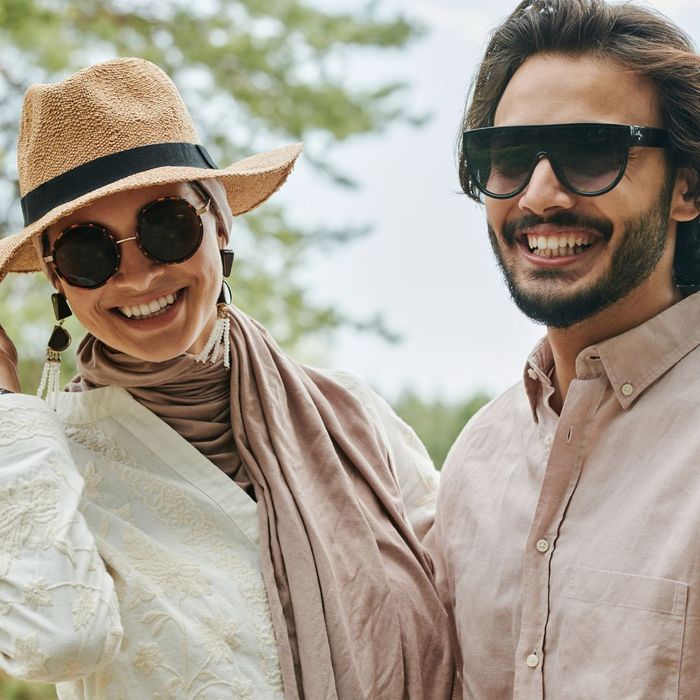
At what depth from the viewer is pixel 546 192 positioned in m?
2.27

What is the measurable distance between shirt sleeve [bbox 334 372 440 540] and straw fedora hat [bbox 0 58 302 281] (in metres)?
0.75

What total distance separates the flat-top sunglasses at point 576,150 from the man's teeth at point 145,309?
0.80 metres

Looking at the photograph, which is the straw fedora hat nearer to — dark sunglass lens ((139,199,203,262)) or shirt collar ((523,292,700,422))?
dark sunglass lens ((139,199,203,262))

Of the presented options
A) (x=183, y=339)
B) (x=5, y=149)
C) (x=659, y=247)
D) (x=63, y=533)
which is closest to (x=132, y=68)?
(x=183, y=339)

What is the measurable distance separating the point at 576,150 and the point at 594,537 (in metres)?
0.80

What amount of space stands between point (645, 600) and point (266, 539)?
83cm

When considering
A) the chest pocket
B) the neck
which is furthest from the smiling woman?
the neck

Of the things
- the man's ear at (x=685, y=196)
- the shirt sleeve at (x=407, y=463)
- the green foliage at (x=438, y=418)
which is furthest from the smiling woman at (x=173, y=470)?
the green foliage at (x=438, y=418)

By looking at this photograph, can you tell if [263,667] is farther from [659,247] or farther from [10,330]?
[10,330]

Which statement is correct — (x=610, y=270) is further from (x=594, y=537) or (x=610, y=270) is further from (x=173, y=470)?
(x=173, y=470)

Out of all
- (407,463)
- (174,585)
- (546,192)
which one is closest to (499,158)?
(546,192)

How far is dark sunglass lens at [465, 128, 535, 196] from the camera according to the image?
7.63 feet

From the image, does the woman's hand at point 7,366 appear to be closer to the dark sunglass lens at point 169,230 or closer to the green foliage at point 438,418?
the dark sunglass lens at point 169,230

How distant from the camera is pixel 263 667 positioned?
226 cm
